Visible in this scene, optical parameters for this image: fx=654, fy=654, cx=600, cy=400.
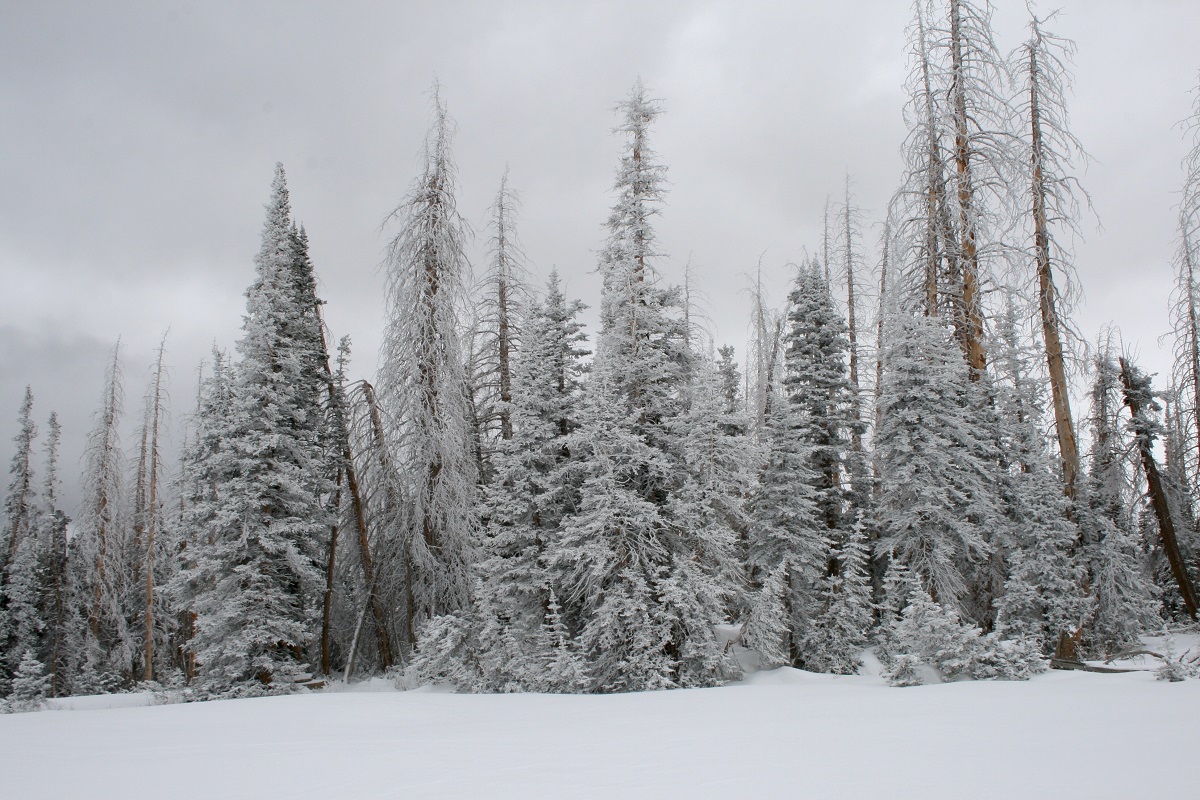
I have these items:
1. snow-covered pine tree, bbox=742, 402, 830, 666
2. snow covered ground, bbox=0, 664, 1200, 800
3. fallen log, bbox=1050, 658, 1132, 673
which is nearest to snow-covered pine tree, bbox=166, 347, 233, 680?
snow covered ground, bbox=0, 664, 1200, 800

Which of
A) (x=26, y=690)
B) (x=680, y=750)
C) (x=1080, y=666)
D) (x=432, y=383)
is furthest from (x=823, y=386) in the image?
(x=26, y=690)

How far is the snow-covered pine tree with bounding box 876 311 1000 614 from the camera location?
1595 cm

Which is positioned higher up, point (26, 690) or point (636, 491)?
point (636, 491)

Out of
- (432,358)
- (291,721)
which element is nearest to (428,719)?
(291,721)

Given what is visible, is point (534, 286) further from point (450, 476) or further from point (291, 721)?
point (291, 721)

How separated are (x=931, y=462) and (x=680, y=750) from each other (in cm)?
1254

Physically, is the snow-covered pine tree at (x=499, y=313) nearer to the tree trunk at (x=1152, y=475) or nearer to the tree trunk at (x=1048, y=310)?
the tree trunk at (x=1048, y=310)

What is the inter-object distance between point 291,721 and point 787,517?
13.8 metres

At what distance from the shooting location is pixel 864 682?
12688 millimetres

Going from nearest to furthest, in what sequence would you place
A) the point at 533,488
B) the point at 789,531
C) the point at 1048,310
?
the point at 1048,310 → the point at 533,488 → the point at 789,531

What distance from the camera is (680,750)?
6.28 m

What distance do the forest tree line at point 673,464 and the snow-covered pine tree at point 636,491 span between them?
0.08 meters

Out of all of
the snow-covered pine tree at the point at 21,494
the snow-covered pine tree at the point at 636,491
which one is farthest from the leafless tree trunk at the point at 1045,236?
the snow-covered pine tree at the point at 21,494

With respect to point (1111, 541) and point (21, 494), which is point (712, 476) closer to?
point (1111, 541)
